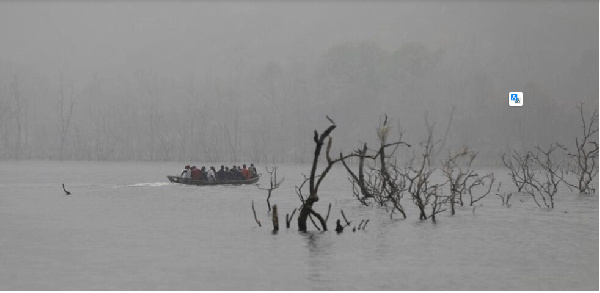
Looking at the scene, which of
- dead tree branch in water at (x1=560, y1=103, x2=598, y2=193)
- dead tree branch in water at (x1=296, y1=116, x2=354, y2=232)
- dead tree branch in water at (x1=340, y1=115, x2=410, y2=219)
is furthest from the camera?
dead tree branch in water at (x1=560, y1=103, x2=598, y2=193)

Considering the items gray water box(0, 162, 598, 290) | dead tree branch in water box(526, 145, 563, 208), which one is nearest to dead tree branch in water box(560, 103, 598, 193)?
dead tree branch in water box(526, 145, 563, 208)

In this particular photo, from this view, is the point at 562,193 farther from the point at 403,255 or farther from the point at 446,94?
the point at 446,94

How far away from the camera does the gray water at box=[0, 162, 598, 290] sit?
25203 mm

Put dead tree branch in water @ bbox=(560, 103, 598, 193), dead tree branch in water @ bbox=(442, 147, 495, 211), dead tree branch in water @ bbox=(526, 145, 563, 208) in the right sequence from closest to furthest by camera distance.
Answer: dead tree branch in water @ bbox=(442, 147, 495, 211) → dead tree branch in water @ bbox=(560, 103, 598, 193) → dead tree branch in water @ bbox=(526, 145, 563, 208)

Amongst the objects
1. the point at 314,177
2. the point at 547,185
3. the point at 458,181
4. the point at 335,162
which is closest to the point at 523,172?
the point at 335,162

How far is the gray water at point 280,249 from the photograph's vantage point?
25.2m

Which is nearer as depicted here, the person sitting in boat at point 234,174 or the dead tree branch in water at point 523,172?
the dead tree branch in water at point 523,172

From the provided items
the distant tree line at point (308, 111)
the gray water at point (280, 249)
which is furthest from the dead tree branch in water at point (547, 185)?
the distant tree line at point (308, 111)

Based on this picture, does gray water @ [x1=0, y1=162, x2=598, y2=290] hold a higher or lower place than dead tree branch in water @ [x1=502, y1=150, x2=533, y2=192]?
lower

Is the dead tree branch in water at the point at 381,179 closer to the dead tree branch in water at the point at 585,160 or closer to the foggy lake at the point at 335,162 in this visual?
the foggy lake at the point at 335,162

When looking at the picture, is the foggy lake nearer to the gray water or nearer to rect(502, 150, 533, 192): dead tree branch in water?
the gray water

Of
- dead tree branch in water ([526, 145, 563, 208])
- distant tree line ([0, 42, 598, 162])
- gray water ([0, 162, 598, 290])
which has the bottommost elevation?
gray water ([0, 162, 598, 290])

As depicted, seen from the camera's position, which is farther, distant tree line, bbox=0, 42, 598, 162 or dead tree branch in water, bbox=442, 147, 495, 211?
distant tree line, bbox=0, 42, 598, 162

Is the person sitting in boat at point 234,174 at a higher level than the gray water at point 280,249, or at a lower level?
higher
